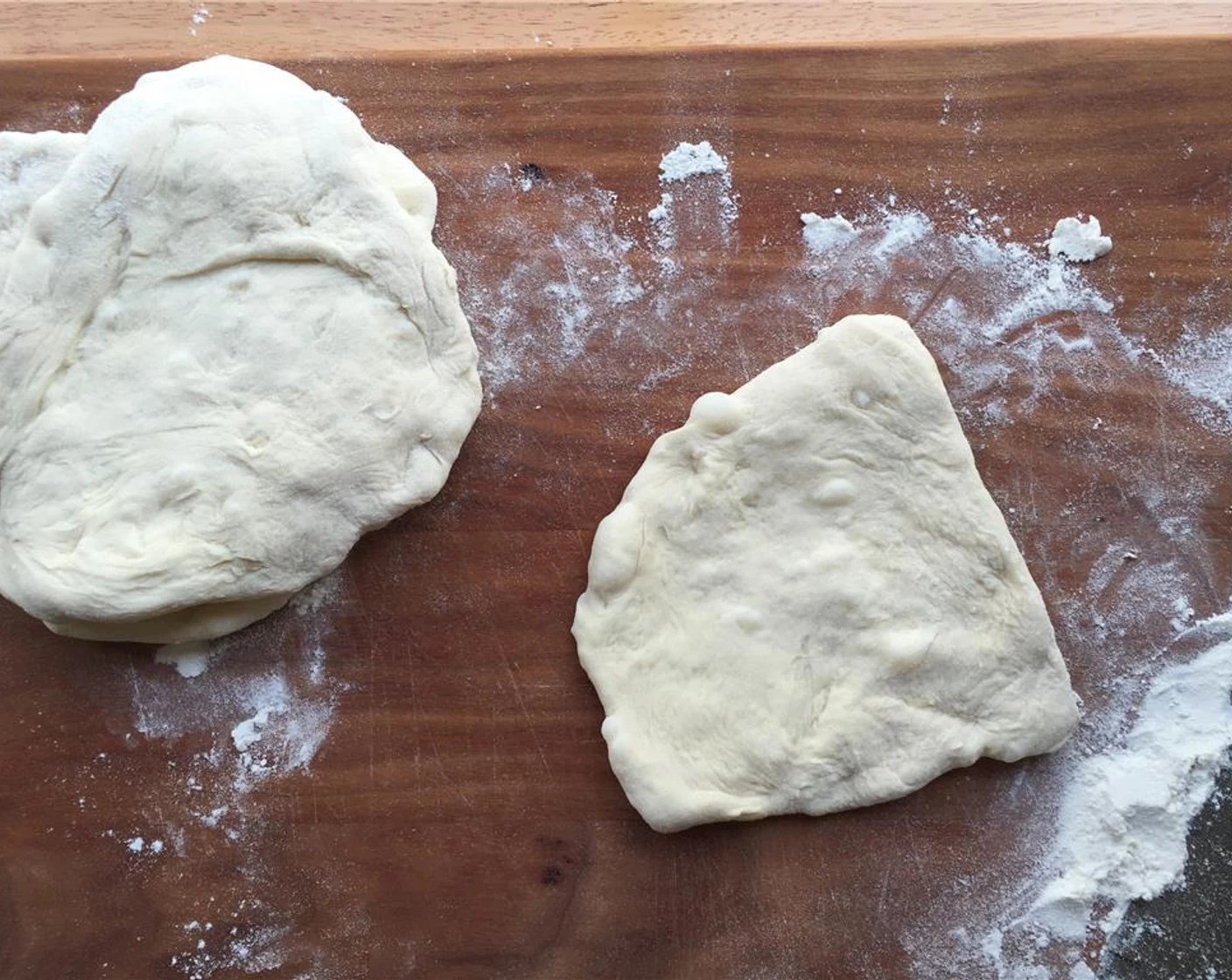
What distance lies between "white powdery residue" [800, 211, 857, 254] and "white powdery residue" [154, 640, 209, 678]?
1.20 metres

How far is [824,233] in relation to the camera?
5.05ft

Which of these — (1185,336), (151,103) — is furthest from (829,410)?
(151,103)

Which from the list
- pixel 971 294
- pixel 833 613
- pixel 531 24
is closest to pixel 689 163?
pixel 531 24

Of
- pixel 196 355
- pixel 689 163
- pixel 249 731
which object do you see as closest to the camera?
pixel 196 355

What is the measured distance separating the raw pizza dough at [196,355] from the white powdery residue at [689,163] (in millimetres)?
487

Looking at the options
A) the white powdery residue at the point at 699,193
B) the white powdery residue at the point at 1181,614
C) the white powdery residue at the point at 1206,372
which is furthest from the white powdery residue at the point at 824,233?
the white powdery residue at the point at 1181,614

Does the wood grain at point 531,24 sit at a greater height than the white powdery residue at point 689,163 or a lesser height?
greater

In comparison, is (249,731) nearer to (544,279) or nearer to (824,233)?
(544,279)

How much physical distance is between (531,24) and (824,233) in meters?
0.64

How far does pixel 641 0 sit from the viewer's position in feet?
5.32

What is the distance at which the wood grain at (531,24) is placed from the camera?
156 cm

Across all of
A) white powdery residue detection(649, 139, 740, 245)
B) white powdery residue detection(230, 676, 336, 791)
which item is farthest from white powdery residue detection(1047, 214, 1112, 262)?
white powdery residue detection(230, 676, 336, 791)

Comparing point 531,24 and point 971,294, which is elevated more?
point 531,24

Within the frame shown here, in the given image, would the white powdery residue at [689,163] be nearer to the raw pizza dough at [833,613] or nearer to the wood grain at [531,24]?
the wood grain at [531,24]
